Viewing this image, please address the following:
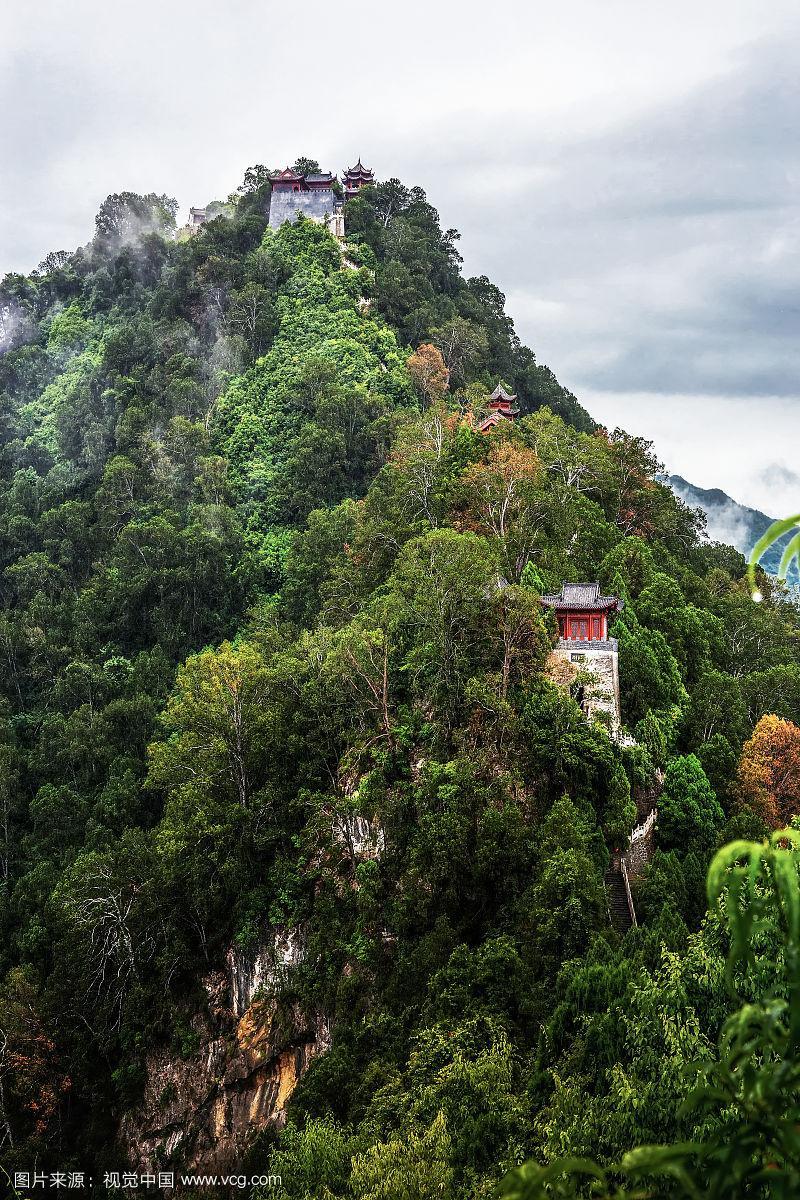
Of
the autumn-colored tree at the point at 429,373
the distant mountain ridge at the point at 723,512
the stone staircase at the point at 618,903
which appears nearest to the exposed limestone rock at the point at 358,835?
the stone staircase at the point at 618,903

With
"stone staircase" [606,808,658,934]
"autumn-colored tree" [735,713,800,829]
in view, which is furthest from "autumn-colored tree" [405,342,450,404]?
"stone staircase" [606,808,658,934]

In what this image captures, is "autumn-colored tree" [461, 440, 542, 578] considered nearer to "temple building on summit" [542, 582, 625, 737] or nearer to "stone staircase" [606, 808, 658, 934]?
"temple building on summit" [542, 582, 625, 737]

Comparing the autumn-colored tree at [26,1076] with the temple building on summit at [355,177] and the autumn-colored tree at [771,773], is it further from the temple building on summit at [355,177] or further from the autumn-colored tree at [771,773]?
the temple building on summit at [355,177]

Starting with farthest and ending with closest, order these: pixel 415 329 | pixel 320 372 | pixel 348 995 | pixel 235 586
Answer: pixel 415 329
pixel 320 372
pixel 235 586
pixel 348 995

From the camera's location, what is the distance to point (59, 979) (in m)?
29.0

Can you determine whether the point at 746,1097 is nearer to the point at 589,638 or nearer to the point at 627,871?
the point at 627,871

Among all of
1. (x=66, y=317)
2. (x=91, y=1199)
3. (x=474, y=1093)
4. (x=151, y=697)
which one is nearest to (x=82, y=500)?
(x=151, y=697)

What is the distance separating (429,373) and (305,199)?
72.0 ft

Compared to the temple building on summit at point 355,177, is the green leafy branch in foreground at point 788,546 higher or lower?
lower

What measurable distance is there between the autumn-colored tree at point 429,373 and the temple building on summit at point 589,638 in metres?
30.7

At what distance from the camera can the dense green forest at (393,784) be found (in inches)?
613

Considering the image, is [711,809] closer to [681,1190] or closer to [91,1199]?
[91,1199]

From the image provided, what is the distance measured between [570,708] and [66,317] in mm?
63359

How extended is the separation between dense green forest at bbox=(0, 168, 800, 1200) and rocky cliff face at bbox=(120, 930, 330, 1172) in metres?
0.60
